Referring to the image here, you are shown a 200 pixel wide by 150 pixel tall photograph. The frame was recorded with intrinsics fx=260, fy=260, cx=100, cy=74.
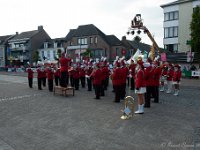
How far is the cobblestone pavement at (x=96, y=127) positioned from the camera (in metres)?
6.73

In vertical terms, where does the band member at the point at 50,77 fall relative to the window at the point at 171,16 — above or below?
below

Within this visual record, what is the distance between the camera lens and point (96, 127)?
8203 mm

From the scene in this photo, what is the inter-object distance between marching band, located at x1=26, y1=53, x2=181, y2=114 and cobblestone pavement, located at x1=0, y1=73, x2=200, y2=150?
0.80 m

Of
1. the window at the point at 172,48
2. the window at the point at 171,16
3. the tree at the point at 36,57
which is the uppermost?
the window at the point at 171,16

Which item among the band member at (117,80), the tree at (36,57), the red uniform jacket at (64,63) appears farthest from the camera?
the tree at (36,57)

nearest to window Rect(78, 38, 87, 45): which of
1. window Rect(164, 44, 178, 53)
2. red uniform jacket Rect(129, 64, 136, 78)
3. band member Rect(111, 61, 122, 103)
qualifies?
window Rect(164, 44, 178, 53)

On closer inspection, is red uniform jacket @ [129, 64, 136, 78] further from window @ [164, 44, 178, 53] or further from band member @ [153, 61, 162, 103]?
window @ [164, 44, 178, 53]

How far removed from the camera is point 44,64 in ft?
59.4

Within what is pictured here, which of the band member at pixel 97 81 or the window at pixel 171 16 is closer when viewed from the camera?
the band member at pixel 97 81

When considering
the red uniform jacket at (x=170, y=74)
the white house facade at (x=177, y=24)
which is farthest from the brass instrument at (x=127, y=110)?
the white house facade at (x=177, y=24)

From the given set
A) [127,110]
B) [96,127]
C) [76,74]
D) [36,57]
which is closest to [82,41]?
[36,57]

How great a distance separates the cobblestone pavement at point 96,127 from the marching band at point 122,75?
80 centimetres

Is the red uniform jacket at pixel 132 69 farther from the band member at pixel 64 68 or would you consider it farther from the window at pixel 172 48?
the window at pixel 172 48

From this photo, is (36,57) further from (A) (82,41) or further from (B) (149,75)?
(B) (149,75)
